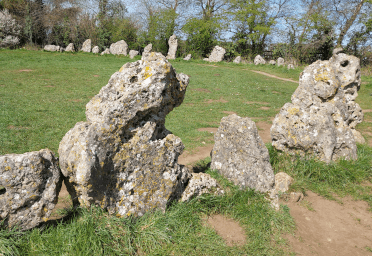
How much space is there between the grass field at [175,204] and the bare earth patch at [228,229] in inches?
3.9

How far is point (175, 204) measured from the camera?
446 centimetres

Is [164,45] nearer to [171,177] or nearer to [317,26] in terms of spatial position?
[317,26]

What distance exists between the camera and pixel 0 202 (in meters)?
3.38

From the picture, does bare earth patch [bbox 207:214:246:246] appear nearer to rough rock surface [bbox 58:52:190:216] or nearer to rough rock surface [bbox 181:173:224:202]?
rough rock surface [bbox 181:173:224:202]

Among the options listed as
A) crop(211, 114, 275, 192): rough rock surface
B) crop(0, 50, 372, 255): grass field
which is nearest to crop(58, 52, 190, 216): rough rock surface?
crop(0, 50, 372, 255): grass field

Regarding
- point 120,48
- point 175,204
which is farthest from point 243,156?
point 120,48

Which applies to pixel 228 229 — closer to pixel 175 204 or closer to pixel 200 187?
pixel 200 187

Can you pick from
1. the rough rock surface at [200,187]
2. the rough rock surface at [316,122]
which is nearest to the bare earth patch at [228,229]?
the rough rock surface at [200,187]

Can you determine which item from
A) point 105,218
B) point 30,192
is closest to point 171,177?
point 105,218

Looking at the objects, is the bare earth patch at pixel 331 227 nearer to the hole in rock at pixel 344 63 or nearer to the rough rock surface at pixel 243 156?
the rough rock surface at pixel 243 156

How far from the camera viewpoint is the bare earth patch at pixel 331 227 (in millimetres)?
4281

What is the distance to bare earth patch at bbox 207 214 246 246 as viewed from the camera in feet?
13.7

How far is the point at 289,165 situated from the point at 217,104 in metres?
8.16

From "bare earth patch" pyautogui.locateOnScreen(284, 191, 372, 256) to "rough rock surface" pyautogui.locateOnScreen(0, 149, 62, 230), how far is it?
3.78 m
